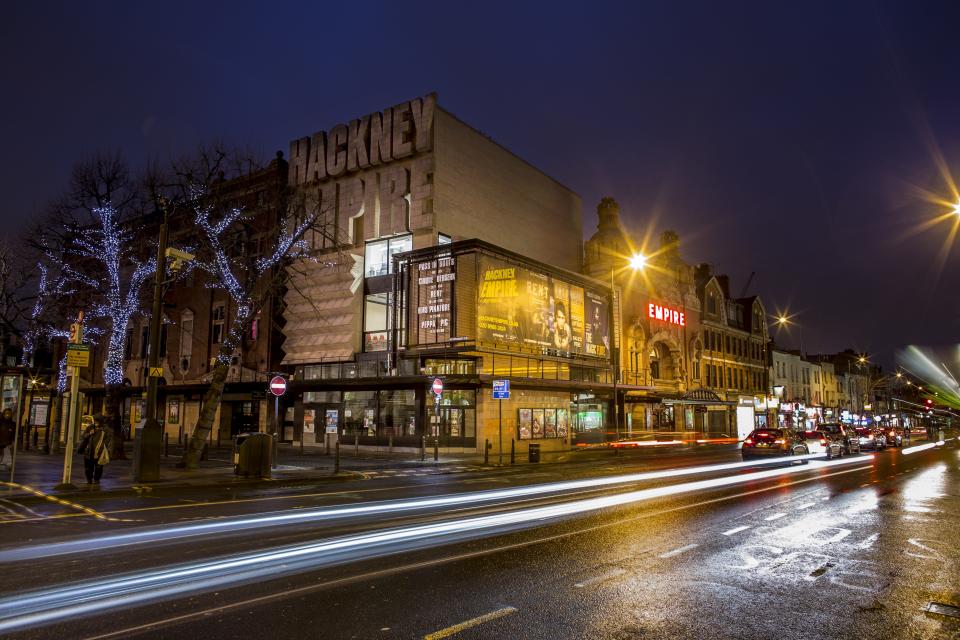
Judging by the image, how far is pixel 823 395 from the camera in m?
87.6

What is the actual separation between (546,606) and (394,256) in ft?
106

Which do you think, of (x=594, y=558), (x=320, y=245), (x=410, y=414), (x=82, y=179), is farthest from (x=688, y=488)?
(x=320, y=245)

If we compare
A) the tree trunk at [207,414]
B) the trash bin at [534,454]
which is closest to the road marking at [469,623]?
the tree trunk at [207,414]

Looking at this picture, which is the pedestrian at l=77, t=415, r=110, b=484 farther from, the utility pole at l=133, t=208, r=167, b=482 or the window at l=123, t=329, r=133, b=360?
the window at l=123, t=329, r=133, b=360

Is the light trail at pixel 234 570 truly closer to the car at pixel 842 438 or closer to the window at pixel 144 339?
the car at pixel 842 438

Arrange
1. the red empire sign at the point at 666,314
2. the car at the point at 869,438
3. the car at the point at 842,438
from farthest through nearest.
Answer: the red empire sign at the point at 666,314, the car at the point at 869,438, the car at the point at 842,438

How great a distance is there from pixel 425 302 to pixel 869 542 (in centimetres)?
2741

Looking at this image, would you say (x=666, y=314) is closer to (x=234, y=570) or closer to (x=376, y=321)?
(x=376, y=321)

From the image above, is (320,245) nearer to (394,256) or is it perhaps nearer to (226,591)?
(394,256)

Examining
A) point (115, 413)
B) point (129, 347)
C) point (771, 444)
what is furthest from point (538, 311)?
point (129, 347)

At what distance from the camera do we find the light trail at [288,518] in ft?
27.9

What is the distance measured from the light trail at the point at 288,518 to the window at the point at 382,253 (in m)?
22.8

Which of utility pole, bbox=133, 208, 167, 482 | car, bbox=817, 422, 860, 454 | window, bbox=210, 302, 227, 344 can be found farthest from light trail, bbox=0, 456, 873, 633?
window, bbox=210, 302, 227, 344

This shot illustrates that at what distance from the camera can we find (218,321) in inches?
1832
